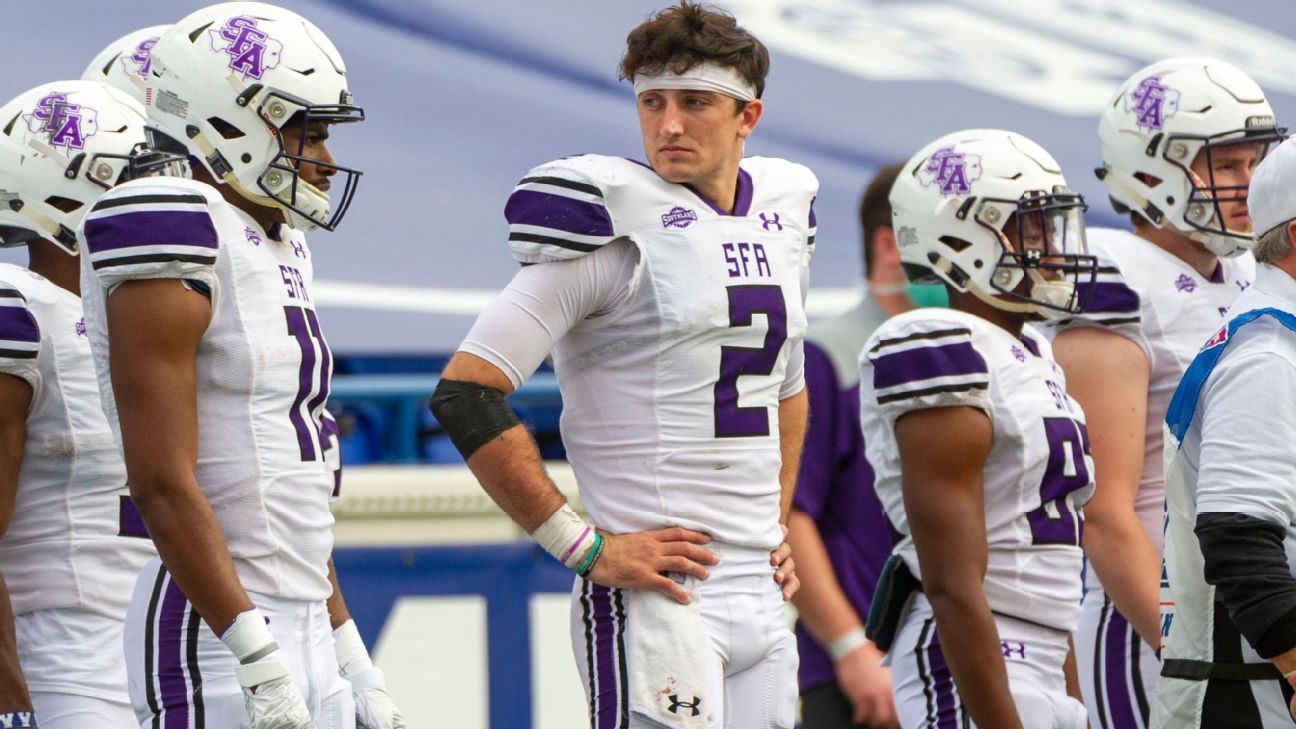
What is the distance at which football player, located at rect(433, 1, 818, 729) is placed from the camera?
300 cm

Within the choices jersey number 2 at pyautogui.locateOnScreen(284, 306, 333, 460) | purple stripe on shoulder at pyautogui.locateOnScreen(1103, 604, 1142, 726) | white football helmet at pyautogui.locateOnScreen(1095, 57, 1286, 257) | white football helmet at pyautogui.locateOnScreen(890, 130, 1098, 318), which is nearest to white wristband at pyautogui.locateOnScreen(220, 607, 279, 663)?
jersey number 2 at pyautogui.locateOnScreen(284, 306, 333, 460)

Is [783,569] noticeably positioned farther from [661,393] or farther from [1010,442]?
[1010,442]

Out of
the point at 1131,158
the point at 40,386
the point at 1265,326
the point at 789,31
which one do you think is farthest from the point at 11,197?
the point at 789,31

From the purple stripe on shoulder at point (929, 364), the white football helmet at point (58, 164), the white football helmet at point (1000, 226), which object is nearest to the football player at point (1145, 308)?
the white football helmet at point (1000, 226)

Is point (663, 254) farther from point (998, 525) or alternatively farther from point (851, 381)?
point (851, 381)

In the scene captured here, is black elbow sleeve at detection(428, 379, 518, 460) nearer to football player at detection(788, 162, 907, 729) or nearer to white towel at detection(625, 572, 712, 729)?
white towel at detection(625, 572, 712, 729)

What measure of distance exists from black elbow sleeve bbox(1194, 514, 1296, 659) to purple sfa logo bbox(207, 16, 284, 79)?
170cm

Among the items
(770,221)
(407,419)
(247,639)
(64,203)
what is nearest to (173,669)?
(247,639)

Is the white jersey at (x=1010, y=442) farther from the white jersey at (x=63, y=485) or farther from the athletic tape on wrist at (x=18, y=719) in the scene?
the athletic tape on wrist at (x=18, y=719)

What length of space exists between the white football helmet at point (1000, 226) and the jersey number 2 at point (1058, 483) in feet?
1.05

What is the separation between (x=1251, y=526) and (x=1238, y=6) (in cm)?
621

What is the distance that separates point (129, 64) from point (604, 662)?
1995 mm

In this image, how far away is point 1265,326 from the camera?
2754mm

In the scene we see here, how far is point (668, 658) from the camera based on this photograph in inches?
116
